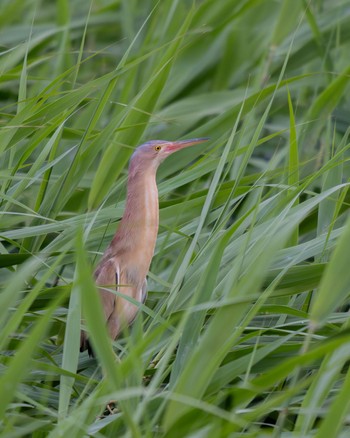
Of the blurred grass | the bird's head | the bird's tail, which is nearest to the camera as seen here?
the blurred grass

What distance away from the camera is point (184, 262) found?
2.36 meters

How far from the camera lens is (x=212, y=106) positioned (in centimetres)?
402

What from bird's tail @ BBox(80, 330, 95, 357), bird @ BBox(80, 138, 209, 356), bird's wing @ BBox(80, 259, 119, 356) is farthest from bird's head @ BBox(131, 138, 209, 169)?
bird's tail @ BBox(80, 330, 95, 357)

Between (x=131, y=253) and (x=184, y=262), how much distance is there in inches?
10.4

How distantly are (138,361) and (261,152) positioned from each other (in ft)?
8.17

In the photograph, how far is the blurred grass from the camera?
1854 mm

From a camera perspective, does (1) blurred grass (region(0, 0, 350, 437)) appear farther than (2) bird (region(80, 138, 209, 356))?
No

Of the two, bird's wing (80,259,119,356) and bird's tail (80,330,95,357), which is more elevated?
bird's wing (80,259,119,356)

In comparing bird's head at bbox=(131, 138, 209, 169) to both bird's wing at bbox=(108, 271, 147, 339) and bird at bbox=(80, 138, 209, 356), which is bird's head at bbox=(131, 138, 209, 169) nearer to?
bird at bbox=(80, 138, 209, 356)

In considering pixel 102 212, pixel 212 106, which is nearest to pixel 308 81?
pixel 212 106

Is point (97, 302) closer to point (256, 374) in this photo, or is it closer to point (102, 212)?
point (256, 374)

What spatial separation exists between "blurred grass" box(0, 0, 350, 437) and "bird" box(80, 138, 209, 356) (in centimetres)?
5

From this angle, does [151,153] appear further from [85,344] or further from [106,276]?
[85,344]

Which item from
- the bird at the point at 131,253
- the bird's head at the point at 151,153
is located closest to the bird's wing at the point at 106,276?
the bird at the point at 131,253
